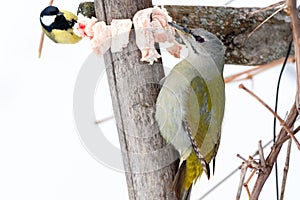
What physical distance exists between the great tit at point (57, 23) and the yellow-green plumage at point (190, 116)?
6.3 inches

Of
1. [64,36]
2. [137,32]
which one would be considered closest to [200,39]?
[137,32]

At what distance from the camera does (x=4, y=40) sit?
1393 mm

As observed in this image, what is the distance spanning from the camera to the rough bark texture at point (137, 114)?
80 cm

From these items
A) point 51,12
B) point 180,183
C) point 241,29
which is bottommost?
point 180,183

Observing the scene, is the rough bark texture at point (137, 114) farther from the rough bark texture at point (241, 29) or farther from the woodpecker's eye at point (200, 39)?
the rough bark texture at point (241, 29)

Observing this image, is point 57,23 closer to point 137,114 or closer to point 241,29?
point 137,114

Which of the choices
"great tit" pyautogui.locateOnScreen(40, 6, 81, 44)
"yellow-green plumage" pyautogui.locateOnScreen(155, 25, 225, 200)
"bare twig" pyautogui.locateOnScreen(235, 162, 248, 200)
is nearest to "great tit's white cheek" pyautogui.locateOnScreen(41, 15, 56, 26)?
"great tit" pyautogui.locateOnScreen(40, 6, 81, 44)

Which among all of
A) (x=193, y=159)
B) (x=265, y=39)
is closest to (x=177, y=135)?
(x=193, y=159)

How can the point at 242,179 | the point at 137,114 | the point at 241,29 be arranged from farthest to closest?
the point at 241,29
the point at 137,114
the point at 242,179

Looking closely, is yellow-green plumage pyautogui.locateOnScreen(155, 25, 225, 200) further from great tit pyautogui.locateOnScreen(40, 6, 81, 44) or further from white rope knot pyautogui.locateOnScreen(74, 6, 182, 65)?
great tit pyautogui.locateOnScreen(40, 6, 81, 44)

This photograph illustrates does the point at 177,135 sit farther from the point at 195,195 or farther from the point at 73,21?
the point at 195,195

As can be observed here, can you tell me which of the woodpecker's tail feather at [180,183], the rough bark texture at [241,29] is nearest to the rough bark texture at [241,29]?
the rough bark texture at [241,29]

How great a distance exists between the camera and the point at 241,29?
3.32 feet

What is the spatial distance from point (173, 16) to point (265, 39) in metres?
0.20
